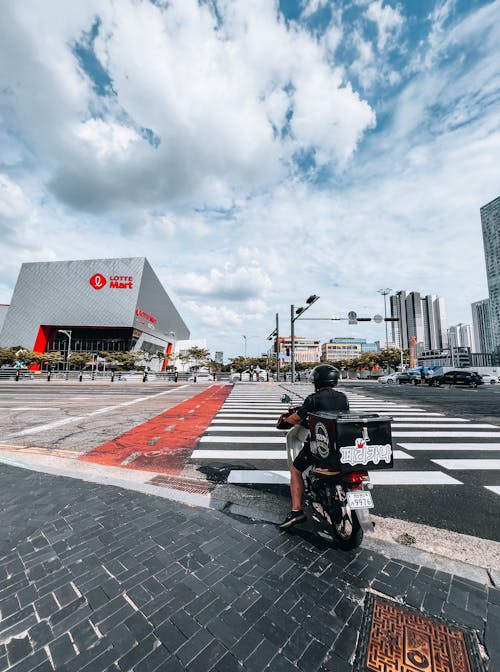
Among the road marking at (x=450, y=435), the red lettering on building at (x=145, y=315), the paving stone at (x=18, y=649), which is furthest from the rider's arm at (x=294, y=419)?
the red lettering on building at (x=145, y=315)

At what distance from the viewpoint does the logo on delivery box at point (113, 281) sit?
205ft

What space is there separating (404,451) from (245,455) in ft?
10.4

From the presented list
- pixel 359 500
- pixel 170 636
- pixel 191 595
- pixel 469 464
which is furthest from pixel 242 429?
pixel 170 636

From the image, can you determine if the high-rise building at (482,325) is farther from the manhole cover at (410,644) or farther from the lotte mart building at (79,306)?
the manhole cover at (410,644)

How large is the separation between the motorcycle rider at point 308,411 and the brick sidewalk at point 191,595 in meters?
0.20

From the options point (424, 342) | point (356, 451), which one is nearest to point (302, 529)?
point (356, 451)

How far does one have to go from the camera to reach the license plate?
255 cm

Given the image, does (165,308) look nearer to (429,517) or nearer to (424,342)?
(429,517)

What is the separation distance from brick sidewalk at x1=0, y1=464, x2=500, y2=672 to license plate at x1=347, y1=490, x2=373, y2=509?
0.50 meters

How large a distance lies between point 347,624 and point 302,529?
1238mm

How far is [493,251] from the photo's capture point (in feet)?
355

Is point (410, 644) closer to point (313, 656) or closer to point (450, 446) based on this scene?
point (313, 656)

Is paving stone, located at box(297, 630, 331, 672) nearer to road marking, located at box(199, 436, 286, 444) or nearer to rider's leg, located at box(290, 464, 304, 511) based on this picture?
rider's leg, located at box(290, 464, 304, 511)

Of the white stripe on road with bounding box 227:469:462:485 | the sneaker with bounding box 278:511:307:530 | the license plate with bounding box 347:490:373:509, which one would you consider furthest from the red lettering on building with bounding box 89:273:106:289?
the license plate with bounding box 347:490:373:509
